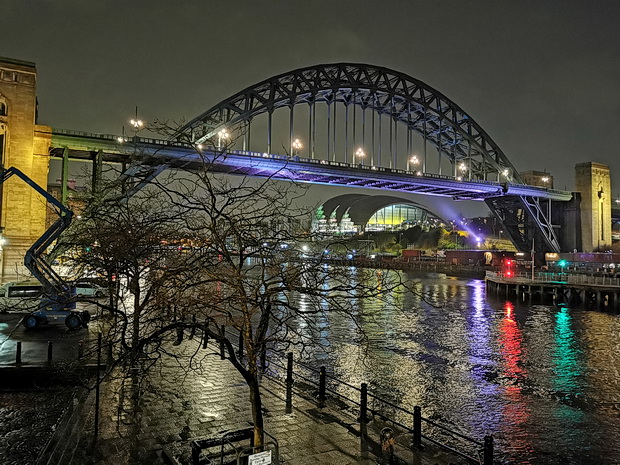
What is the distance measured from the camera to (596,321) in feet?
119

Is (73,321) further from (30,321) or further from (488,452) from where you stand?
(488,452)

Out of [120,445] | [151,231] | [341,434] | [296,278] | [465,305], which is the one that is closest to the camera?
[296,278]

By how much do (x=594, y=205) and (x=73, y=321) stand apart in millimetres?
85116

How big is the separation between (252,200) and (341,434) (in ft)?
17.6

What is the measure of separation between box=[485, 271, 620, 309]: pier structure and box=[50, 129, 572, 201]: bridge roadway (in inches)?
1033

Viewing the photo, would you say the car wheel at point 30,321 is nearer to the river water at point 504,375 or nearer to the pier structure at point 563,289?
the river water at point 504,375

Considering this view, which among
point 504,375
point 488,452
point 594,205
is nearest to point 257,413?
point 488,452

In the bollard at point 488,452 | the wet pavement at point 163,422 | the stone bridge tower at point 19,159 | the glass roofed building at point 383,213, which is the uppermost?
the glass roofed building at point 383,213

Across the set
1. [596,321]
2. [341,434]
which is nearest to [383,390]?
[341,434]

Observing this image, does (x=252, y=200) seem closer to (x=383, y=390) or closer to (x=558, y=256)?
(x=383, y=390)

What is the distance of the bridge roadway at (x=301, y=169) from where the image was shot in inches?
1863

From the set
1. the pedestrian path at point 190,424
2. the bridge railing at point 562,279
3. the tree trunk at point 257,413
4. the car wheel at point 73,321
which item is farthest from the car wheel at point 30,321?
the bridge railing at point 562,279

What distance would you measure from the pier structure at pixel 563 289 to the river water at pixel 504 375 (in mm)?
13359

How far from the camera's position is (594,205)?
84.3 m
